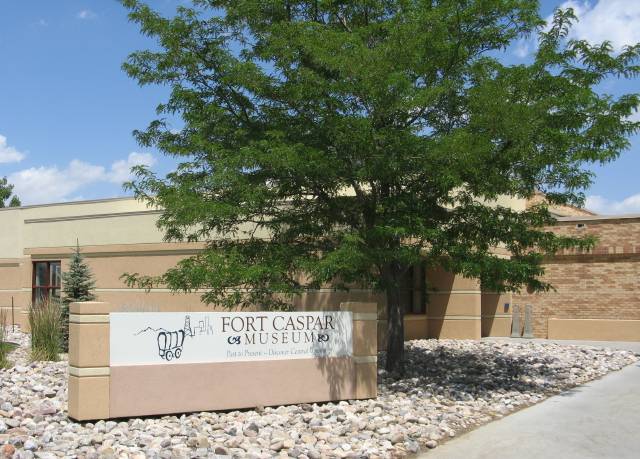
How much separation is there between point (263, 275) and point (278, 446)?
3.93 m

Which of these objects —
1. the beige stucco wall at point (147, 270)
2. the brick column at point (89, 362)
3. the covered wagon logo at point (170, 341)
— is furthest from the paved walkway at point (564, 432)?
the beige stucco wall at point (147, 270)

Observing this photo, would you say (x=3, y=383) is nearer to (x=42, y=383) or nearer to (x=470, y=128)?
(x=42, y=383)

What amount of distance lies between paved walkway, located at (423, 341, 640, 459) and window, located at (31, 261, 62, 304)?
60.3 ft

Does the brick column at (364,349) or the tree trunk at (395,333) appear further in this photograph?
the tree trunk at (395,333)

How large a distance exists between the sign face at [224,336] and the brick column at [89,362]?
5.9 inches

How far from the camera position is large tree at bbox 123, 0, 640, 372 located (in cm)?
1170

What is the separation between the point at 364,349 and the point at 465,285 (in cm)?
1030

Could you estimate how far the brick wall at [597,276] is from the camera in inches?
872

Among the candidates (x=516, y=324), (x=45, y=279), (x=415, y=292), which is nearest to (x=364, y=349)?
(x=415, y=292)

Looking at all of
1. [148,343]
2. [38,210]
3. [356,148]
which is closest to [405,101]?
[356,148]

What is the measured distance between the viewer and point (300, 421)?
10.0 m

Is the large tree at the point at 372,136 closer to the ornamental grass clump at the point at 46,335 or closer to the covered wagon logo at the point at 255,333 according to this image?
the covered wagon logo at the point at 255,333

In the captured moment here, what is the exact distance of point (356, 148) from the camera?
11.9 m

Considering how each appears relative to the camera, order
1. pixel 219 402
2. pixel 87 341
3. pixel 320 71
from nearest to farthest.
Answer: pixel 87 341
pixel 219 402
pixel 320 71
